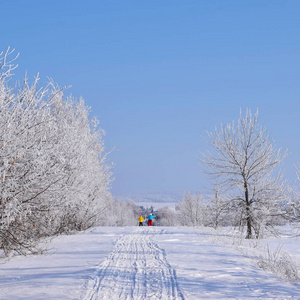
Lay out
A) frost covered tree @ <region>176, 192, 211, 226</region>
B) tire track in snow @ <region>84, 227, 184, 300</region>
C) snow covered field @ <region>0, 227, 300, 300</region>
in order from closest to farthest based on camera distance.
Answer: tire track in snow @ <region>84, 227, 184, 300</region>, snow covered field @ <region>0, 227, 300, 300</region>, frost covered tree @ <region>176, 192, 211, 226</region>

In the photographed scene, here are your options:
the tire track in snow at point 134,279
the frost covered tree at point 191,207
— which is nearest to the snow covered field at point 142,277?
the tire track in snow at point 134,279

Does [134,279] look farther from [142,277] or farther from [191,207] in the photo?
[191,207]

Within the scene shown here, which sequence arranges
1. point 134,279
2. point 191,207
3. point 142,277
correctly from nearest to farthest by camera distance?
point 134,279
point 142,277
point 191,207

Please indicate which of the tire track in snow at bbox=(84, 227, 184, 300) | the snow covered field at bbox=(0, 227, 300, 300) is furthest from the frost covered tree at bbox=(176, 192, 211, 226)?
the tire track in snow at bbox=(84, 227, 184, 300)

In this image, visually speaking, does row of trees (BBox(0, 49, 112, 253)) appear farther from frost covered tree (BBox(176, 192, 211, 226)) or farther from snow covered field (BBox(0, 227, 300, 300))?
frost covered tree (BBox(176, 192, 211, 226))

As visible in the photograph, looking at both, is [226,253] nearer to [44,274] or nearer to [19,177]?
[44,274]

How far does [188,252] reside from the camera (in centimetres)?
1120

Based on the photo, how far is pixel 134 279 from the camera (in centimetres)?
750

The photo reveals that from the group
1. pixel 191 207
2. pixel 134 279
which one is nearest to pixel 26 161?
pixel 134 279

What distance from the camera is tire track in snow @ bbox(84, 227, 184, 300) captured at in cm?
643

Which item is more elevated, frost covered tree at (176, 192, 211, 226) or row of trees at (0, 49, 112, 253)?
frost covered tree at (176, 192, 211, 226)

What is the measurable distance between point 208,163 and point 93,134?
670 centimetres

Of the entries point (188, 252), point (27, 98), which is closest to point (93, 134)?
point (188, 252)

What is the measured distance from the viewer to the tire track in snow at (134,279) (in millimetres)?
6426
